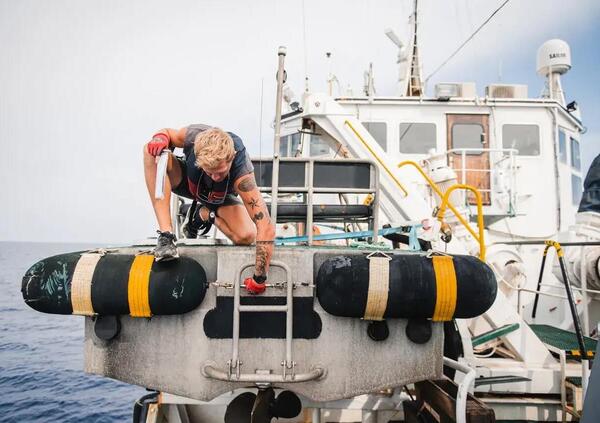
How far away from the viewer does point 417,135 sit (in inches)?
321

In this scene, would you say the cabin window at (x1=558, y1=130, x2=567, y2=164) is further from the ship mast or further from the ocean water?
the ocean water

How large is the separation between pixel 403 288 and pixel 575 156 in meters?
8.61

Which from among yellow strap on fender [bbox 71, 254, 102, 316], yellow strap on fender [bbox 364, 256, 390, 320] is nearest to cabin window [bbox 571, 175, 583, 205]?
yellow strap on fender [bbox 364, 256, 390, 320]

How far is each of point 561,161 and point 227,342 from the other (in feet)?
27.2

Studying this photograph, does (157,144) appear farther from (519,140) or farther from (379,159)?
(519,140)

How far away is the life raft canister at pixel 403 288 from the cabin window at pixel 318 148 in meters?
6.04

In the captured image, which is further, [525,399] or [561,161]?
[561,161]

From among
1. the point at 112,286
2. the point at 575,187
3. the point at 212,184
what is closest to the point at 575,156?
the point at 575,187

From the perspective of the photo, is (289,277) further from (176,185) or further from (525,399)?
(525,399)

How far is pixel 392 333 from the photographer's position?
8.46 feet

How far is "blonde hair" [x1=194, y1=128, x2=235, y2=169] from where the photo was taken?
2326 mm

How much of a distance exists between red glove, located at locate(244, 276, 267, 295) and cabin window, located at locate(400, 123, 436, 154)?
629 cm

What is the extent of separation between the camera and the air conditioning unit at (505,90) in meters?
8.36

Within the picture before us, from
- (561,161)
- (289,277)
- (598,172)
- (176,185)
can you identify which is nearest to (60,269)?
(176,185)
